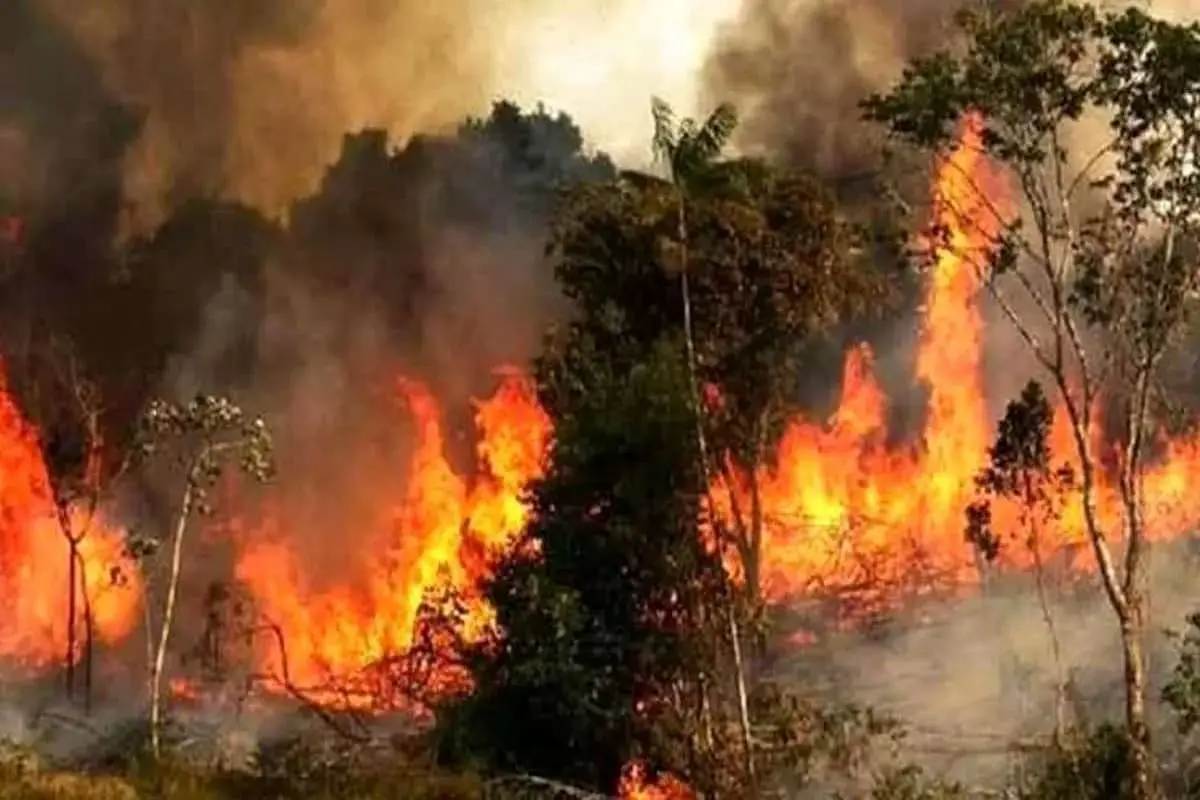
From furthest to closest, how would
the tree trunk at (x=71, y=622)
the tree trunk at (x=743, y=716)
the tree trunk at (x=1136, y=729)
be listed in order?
the tree trunk at (x=71, y=622)
the tree trunk at (x=743, y=716)
the tree trunk at (x=1136, y=729)

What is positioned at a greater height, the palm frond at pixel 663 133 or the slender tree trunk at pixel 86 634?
the palm frond at pixel 663 133

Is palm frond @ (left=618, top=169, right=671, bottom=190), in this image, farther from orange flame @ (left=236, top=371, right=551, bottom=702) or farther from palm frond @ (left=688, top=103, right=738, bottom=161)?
orange flame @ (left=236, top=371, right=551, bottom=702)

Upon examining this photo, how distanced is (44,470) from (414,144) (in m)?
14.8

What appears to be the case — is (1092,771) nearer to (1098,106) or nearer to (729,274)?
(1098,106)

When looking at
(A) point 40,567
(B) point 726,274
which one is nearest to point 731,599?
(B) point 726,274

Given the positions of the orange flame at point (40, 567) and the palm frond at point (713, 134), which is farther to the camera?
the orange flame at point (40, 567)

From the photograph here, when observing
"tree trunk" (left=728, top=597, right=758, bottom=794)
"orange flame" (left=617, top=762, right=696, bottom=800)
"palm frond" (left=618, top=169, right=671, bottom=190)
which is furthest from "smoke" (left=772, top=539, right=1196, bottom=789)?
"palm frond" (left=618, top=169, right=671, bottom=190)

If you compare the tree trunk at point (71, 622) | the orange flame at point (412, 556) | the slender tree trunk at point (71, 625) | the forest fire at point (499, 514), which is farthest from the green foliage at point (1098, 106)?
the slender tree trunk at point (71, 625)

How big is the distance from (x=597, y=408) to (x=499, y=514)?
2025 centimetres

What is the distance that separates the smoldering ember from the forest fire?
13 centimetres

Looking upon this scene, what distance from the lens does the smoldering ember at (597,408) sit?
79.4 ft

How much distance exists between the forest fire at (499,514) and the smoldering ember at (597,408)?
0.13 m

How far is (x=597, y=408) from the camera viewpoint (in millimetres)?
25328

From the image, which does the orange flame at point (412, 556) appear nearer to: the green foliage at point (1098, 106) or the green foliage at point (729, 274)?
the green foliage at point (729, 274)
